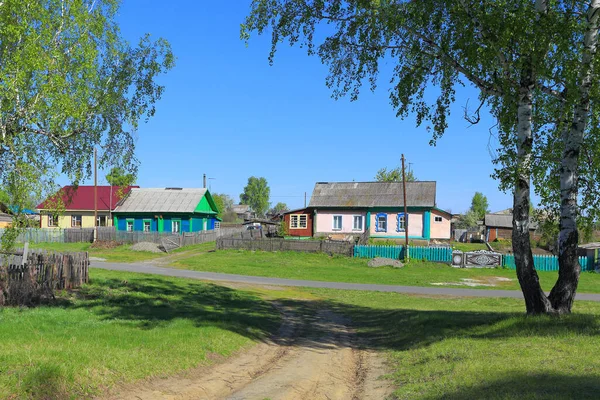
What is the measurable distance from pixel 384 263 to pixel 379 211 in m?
15.5

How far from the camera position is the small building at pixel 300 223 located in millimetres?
55656

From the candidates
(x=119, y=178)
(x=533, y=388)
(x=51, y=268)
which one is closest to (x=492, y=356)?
(x=533, y=388)

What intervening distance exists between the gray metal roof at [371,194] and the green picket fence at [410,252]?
36.6 feet

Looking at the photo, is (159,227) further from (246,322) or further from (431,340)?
(431,340)

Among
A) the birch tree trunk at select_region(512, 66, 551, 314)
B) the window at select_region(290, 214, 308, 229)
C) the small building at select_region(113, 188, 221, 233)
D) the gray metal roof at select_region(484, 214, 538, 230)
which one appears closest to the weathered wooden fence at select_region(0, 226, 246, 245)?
the small building at select_region(113, 188, 221, 233)

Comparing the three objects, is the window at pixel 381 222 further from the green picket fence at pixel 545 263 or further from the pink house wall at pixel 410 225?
the green picket fence at pixel 545 263

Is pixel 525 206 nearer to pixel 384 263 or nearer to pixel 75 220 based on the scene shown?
pixel 384 263

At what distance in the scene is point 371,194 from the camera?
178 ft

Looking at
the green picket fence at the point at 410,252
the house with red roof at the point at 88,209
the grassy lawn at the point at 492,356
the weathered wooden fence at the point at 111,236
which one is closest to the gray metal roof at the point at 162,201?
the house with red roof at the point at 88,209

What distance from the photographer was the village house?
51.7 metres

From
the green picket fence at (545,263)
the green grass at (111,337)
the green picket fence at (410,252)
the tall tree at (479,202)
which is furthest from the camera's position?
the tall tree at (479,202)

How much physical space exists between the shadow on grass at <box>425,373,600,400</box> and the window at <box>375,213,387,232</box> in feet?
148

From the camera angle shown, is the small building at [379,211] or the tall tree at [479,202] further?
the tall tree at [479,202]

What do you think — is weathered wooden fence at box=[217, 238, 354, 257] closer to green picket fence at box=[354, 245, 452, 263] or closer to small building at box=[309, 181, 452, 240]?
green picket fence at box=[354, 245, 452, 263]
